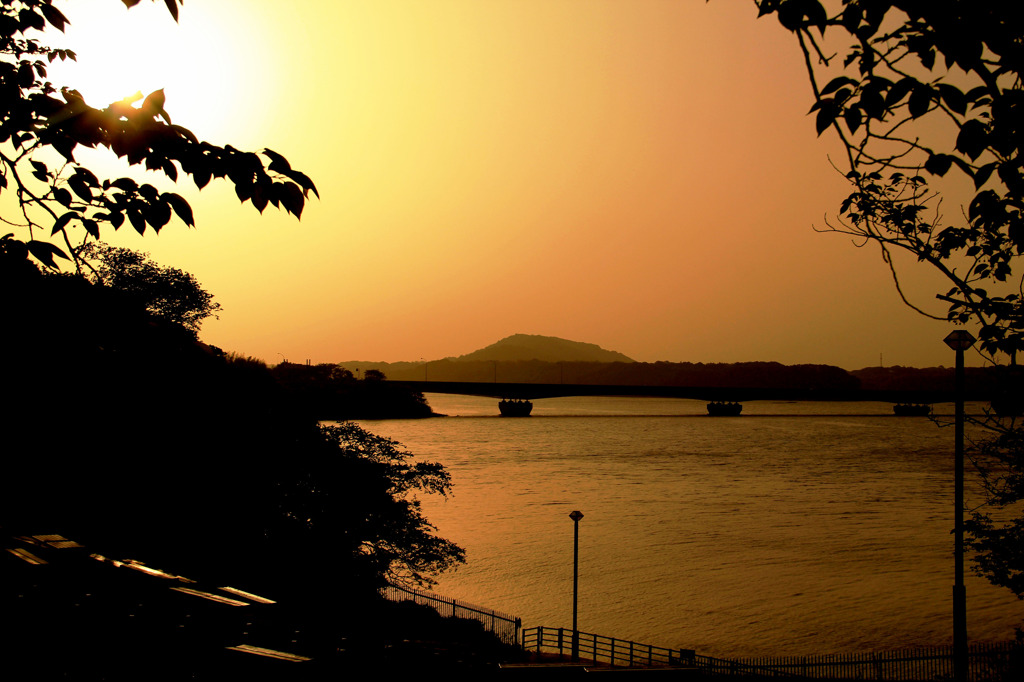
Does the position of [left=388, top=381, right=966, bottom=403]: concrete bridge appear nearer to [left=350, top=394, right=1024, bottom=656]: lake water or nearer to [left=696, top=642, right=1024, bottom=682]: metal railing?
[left=350, top=394, right=1024, bottom=656]: lake water

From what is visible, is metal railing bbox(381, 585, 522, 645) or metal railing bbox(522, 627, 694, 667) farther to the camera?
metal railing bbox(381, 585, 522, 645)

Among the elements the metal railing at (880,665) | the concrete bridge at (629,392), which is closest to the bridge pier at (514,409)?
the concrete bridge at (629,392)

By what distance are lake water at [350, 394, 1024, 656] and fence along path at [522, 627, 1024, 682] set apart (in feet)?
8.12

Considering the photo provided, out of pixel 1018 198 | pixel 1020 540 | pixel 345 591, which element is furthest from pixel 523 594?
pixel 1018 198

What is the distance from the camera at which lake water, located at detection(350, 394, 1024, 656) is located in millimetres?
29531

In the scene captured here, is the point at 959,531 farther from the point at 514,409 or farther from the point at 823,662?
the point at 514,409

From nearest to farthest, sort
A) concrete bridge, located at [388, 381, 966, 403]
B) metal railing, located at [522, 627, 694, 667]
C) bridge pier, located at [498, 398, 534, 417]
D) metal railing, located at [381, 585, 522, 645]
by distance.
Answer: metal railing, located at [522, 627, 694, 667]
metal railing, located at [381, 585, 522, 645]
concrete bridge, located at [388, 381, 966, 403]
bridge pier, located at [498, 398, 534, 417]

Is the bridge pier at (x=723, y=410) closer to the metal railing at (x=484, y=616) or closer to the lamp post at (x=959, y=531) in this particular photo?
the metal railing at (x=484, y=616)

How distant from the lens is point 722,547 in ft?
135

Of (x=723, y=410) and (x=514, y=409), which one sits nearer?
(x=514, y=409)

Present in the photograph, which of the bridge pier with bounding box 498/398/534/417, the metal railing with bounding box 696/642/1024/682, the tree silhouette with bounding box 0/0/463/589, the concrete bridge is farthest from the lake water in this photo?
the bridge pier with bounding box 498/398/534/417

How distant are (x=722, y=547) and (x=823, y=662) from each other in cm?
1822

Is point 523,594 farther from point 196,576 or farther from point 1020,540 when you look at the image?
point 1020,540

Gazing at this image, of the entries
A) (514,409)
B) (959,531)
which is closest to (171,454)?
(959,531)
